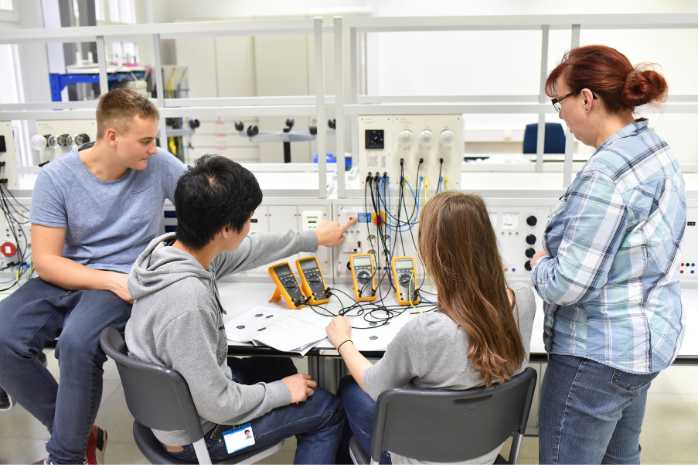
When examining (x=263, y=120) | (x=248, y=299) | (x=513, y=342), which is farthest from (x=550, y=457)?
(x=263, y=120)

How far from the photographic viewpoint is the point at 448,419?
1168mm

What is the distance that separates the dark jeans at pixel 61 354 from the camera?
5.16ft

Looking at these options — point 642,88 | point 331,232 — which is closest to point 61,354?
point 331,232

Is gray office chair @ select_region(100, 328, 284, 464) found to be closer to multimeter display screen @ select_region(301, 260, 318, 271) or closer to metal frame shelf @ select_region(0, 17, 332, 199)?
multimeter display screen @ select_region(301, 260, 318, 271)

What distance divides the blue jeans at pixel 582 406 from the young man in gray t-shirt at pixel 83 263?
52.1 inches

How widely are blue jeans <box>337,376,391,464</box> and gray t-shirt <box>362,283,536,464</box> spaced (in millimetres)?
262

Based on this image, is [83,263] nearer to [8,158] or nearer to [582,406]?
[8,158]

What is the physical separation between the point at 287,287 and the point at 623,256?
119cm

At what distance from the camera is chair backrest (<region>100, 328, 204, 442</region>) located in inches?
47.7

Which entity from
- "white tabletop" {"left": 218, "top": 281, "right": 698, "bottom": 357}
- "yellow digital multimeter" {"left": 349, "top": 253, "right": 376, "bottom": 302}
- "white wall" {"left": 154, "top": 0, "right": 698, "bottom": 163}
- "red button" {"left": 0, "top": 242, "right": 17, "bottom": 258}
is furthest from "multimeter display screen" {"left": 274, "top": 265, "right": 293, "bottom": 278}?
"white wall" {"left": 154, "top": 0, "right": 698, "bottom": 163}

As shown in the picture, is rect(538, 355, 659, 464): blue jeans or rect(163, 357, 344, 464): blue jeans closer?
rect(538, 355, 659, 464): blue jeans

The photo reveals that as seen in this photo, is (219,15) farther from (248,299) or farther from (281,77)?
(248,299)

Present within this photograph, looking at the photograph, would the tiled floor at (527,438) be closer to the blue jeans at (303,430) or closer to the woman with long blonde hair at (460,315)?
the blue jeans at (303,430)

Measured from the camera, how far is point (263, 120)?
5688 mm
